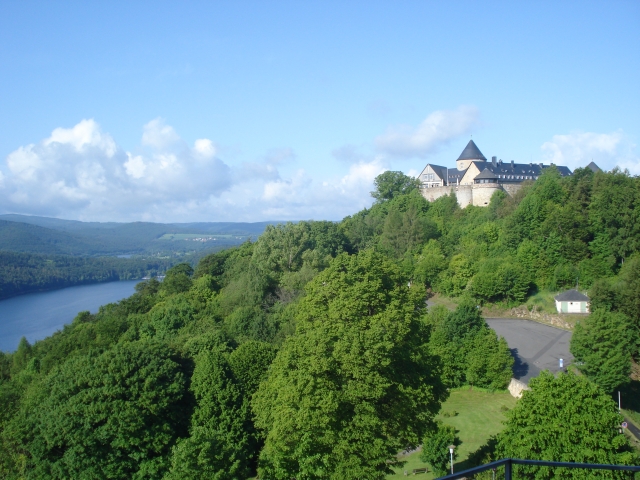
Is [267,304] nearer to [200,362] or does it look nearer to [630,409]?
[200,362]

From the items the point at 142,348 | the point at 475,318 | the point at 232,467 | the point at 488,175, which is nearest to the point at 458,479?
the point at 232,467

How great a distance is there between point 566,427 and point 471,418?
308 inches

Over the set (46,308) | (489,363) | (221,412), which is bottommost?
(46,308)

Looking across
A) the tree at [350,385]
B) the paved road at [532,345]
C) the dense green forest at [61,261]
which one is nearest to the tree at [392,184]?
the dense green forest at [61,261]

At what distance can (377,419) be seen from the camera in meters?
11.4

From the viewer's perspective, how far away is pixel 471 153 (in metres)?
52.9

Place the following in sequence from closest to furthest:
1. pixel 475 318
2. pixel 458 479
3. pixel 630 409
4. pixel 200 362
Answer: pixel 458 479 → pixel 200 362 → pixel 630 409 → pixel 475 318

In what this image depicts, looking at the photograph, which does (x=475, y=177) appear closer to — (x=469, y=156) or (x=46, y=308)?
(x=469, y=156)

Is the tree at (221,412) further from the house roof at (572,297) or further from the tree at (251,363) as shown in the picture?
the house roof at (572,297)

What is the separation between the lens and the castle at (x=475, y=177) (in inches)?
1736

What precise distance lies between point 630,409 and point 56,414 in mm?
19386

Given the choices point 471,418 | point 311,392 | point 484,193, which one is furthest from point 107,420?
point 484,193

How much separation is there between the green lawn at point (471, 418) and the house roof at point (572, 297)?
8.64 m

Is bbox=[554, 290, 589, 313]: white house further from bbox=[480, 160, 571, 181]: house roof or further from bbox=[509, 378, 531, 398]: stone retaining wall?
bbox=[480, 160, 571, 181]: house roof
